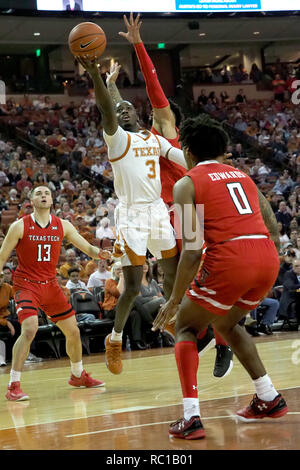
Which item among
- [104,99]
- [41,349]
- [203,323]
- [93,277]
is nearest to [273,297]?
[93,277]

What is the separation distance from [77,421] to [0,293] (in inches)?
229

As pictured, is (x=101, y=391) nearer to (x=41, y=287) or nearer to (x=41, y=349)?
(x=41, y=287)

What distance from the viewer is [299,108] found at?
2505cm

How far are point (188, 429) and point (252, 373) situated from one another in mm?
700

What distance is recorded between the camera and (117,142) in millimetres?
6262

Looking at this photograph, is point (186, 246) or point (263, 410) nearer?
point (186, 246)

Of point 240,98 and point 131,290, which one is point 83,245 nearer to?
point 131,290

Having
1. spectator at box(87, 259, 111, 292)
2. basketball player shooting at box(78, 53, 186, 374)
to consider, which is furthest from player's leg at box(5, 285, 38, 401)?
spectator at box(87, 259, 111, 292)

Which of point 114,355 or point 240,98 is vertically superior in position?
point 240,98

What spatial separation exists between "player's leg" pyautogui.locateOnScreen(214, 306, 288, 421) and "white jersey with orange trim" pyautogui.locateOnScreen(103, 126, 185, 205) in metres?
2.09

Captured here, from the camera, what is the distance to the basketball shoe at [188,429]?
4094mm

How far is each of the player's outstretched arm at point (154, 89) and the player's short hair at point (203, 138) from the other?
1.82 metres

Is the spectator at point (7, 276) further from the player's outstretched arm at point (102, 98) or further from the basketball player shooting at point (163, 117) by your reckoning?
the player's outstretched arm at point (102, 98)

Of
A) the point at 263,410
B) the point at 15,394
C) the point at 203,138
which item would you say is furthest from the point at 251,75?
the point at 263,410
